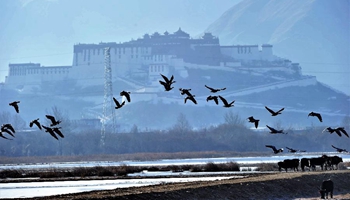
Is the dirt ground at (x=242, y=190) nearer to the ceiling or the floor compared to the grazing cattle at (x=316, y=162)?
nearer to the floor

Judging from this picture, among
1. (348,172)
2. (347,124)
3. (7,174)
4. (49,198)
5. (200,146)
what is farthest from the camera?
(347,124)

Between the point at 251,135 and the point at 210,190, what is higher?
the point at 251,135

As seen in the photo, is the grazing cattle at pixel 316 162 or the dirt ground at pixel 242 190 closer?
the dirt ground at pixel 242 190

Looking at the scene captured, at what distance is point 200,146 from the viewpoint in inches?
5935

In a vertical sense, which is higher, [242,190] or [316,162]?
[316,162]

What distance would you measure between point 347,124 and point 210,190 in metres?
150

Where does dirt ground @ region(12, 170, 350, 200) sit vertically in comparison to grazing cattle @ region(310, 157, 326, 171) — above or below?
below

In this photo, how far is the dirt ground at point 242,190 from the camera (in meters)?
35.7

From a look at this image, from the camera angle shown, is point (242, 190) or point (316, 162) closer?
point (242, 190)

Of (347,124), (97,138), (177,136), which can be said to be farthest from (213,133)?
(347,124)

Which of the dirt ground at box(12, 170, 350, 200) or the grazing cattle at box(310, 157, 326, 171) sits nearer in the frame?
the dirt ground at box(12, 170, 350, 200)

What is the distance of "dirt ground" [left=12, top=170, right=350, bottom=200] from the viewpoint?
35.7m

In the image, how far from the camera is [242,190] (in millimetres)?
38719

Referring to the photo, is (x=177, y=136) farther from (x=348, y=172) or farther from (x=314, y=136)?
(x=348, y=172)
